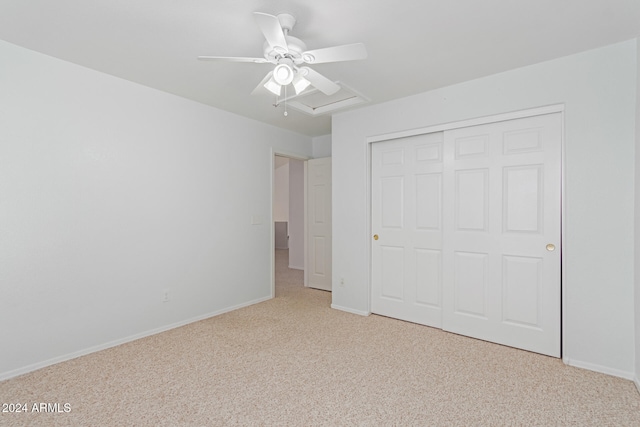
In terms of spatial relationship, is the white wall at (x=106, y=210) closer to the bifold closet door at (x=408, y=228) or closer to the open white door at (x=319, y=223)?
the open white door at (x=319, y=223)

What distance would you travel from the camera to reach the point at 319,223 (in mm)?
4863

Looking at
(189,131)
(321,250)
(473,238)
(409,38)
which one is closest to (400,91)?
(409,38)

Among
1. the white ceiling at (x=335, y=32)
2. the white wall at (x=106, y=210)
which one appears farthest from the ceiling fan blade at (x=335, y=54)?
the white wall at (x=106, y=210)

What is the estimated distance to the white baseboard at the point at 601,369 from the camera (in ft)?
7.33

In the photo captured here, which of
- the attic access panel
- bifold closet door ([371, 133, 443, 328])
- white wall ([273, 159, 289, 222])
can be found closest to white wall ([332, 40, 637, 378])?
bifold closet door ([371, 133, 443, 328])

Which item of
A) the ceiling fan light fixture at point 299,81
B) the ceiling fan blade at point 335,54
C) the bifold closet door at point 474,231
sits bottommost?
the bifold closet door at point 474,231

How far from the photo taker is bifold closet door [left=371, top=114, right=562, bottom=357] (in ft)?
8.57

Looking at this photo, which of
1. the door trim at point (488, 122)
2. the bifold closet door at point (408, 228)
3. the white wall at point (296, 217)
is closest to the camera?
the door trim at point (488, 122)

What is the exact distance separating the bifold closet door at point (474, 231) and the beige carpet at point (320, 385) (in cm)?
27

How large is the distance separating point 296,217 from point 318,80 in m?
4.78

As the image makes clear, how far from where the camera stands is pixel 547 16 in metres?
1.94

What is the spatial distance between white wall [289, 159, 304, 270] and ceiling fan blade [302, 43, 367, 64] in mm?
4682

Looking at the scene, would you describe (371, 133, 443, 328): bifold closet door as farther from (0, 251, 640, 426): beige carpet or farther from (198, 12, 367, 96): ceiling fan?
(198, 12, 367, 96): ceiling fan

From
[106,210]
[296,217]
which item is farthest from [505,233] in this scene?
[296,217]
